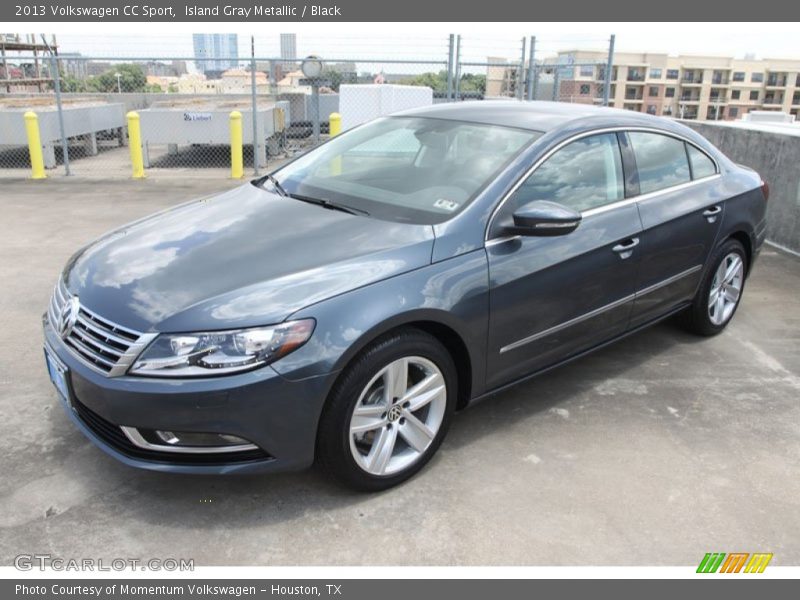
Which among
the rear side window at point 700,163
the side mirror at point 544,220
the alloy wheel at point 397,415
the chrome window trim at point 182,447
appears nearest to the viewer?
the chrome window trim at point 182,447

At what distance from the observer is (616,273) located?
12.2ft

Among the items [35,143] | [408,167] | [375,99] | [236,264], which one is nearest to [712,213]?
[408,167]

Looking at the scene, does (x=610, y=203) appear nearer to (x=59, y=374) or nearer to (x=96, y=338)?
(x=96, y=338)

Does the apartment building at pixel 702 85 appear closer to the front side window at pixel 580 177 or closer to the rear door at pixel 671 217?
the rear door at pixel 671 217

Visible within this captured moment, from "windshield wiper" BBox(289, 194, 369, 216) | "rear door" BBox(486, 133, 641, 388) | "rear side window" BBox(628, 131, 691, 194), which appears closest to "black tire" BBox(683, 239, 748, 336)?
"rear side window" BBox(628, 131, 691, 194)

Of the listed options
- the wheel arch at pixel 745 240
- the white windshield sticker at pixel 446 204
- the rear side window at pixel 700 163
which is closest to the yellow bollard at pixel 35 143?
the white windshield sticker at pixel 446 204

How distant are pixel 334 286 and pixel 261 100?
1417 cm

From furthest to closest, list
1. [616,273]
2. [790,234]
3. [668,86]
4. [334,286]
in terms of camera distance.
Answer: [668,86]
[790,234]
[616,273]
[334,286]

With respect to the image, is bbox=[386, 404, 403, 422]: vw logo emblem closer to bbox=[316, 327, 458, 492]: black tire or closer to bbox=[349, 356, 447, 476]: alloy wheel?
bbox=[349, 356, 447, 476]: alloy wheel

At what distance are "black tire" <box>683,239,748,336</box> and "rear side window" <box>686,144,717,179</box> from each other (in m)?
0.49

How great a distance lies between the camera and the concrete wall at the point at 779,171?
23.9 ft

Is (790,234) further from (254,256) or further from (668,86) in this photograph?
(668,86)

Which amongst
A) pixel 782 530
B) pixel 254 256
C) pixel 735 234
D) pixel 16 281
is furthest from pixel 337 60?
pixel 782 530

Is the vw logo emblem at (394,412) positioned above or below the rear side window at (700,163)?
below
